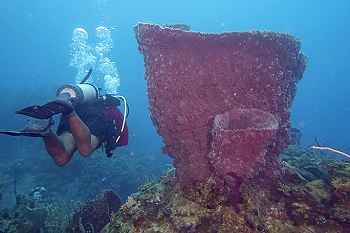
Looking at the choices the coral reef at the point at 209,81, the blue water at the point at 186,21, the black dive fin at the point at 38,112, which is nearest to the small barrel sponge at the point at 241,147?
the coral reef at the point at 209,81

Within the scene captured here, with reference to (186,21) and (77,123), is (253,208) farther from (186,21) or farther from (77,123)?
(186,21)

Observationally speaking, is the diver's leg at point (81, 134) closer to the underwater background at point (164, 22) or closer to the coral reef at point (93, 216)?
the coral reef at point (93, 216)

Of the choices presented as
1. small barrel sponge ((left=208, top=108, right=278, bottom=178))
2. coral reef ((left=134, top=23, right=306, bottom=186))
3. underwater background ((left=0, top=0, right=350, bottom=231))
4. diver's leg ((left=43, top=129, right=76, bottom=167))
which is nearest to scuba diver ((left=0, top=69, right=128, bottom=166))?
diver's leg ((left=43, top=129, right=76, bottom=167))

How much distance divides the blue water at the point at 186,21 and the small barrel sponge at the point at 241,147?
8726cm

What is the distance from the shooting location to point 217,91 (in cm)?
407

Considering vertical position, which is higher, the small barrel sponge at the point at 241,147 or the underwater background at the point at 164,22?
the underwater background at the point at 164,22

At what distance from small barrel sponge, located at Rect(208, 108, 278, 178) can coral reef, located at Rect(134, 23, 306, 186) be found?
43 centimetres

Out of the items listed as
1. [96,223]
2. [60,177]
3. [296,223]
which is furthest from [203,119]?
[60,177]

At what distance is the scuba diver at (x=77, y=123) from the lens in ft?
11.4

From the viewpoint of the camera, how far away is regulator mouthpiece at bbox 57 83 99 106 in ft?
14.1

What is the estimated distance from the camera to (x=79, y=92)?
14.4ft

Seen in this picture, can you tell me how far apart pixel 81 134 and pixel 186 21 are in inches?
4780

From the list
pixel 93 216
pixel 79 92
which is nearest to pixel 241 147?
pixel 79 92

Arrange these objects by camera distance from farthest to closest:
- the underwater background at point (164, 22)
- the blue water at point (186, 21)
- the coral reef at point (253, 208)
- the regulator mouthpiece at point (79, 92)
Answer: the blue water at point (186, 21) → the underwater background at point (164, 22) → the regulator mouthpiece at point (79, 92) → the coral reef at point (253, 208)
